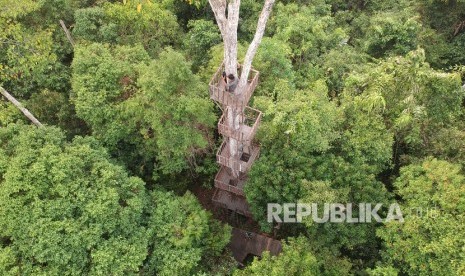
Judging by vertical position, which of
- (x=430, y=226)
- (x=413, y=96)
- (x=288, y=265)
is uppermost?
(x=413, y=96)

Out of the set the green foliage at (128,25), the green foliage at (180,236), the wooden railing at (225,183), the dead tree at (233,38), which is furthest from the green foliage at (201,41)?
the green foliage at (180,236)

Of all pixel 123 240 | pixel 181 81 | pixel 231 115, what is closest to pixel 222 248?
pixel 123 240

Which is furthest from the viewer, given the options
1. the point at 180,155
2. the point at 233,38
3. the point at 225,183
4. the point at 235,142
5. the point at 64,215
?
the point at 225,183

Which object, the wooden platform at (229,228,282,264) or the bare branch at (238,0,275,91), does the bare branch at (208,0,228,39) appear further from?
the wooden platform at (229,228,282,264)

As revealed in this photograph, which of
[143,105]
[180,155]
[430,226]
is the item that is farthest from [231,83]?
[430,226]

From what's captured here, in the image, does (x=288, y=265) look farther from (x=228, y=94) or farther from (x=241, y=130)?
(x=228, y=94)

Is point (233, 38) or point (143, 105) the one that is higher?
point (233, 38)

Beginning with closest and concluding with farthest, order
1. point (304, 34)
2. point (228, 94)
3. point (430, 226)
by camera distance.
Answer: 1. point (228, 94)
2. point (430, 226)
3. point (304, 34)
